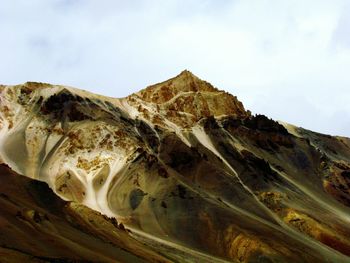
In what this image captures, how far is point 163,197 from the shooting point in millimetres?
136500

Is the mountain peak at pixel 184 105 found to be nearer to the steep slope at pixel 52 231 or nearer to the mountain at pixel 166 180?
the mountain at pixel 166 180

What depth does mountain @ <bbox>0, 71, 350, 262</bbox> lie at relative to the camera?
10194cm

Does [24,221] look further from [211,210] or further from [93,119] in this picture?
[93,119]

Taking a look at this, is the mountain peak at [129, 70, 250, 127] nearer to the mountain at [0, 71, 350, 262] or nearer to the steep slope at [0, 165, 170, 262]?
the mountain at [0, 71, 350, 262]

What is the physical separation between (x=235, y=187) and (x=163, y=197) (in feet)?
59.5

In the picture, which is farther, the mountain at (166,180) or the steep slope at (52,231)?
the mountain at (166,180)

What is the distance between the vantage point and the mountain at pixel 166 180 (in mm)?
101938

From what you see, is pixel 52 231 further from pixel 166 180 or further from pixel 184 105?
pixel 184 105

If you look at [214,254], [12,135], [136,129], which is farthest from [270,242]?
[12,135]

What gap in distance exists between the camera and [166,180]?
471 feet

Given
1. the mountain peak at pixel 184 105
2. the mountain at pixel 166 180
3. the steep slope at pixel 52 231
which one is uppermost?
the mountain peak at pixel 184 105

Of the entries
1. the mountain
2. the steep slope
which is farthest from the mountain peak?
the steep slope

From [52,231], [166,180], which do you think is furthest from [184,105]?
[52,231]

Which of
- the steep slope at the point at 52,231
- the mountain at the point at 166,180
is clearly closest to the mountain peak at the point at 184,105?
the mountain at the point at 166,180
